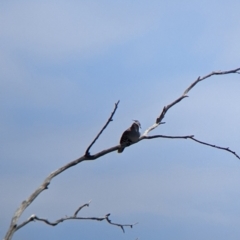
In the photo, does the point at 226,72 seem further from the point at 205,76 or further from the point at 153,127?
the point at 153,127

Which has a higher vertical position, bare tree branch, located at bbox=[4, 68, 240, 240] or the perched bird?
the perched bird

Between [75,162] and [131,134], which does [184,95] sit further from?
[131,134]

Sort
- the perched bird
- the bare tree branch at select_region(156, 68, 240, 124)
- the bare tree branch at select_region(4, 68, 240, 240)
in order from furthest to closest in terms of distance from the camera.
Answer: the perched bird < the bare tree branch at select_region(156, 68, 240, 124) < the bare tree branch at select_region(4, 68, 240, 240)

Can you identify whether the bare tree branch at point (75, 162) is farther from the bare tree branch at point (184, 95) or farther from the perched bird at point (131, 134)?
the perched bird at point (131, 134)

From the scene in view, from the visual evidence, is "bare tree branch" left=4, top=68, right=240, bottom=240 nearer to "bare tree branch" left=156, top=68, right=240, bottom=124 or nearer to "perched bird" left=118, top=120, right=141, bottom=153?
"bare tree branch" left=156, top=68, right=240, bottom=124

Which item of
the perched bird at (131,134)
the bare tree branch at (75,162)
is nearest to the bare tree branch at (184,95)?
the bare tree branch at (75,162)

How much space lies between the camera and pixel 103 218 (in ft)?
25.3

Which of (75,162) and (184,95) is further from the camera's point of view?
(184,95)

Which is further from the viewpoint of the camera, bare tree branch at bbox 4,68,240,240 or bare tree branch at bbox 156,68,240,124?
bare tree branch at bbox 156,68,240,124

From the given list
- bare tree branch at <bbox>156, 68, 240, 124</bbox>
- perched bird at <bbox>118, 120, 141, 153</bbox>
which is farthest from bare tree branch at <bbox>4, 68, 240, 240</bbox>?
perched bird at <bbox>118, 120, 141, 153</bbox>

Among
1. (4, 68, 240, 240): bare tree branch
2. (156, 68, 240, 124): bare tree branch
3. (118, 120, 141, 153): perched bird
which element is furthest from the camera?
(118, 120, 141, 153): perched bird

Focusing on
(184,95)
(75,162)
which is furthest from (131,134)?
(75,162)

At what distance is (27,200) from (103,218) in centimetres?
126

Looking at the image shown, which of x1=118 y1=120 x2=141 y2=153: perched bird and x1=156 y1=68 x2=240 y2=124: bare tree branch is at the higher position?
x1=118 y1=120 x2=141 y2=153: perched bird
